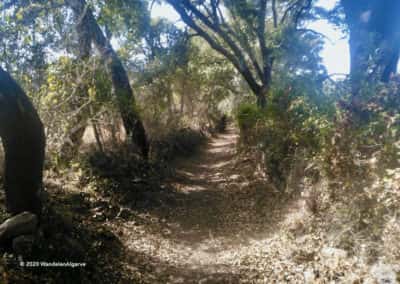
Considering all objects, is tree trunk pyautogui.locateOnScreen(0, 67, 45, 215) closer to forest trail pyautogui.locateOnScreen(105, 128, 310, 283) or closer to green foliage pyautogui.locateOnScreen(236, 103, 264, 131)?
forest trail pyautogui.locateOnScreen(105, 128, 310, 283)

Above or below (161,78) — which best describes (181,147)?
below

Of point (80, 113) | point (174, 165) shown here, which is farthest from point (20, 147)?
point (174, 165)

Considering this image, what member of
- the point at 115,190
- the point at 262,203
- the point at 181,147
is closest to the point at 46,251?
the point at 115,190

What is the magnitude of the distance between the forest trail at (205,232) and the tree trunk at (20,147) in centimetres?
181

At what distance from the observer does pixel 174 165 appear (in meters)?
10.6

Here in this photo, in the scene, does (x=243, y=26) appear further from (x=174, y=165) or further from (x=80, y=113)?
(x=80, y=113)

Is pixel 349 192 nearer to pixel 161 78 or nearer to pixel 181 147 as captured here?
pixel 161 78

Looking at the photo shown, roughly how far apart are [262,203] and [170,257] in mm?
2898

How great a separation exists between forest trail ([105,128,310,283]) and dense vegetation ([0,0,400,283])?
0.12 feet

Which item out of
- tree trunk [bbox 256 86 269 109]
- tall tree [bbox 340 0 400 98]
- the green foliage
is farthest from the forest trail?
tall tree [bbox 340 0 400 98]

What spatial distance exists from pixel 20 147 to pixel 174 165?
291 inches

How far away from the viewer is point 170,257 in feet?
15.2

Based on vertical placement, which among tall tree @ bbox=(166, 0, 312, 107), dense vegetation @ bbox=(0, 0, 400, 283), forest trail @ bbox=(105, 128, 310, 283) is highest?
tall tree @ bbox=(166, 0, 312, 107)

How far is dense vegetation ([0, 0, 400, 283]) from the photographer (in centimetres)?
336
